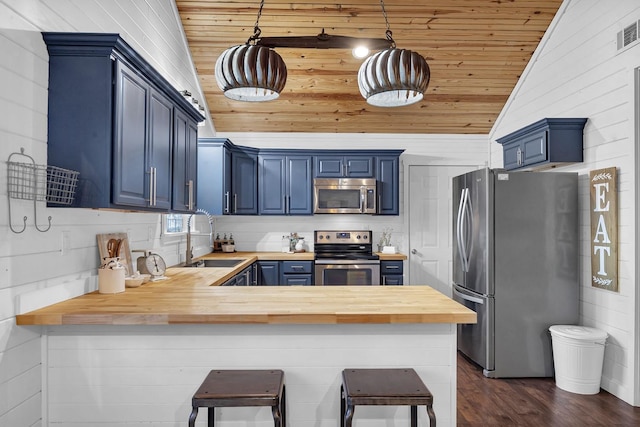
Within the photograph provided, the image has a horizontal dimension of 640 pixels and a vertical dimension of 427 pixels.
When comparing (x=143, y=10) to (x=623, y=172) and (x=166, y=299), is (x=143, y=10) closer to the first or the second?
(x=166, y=299)

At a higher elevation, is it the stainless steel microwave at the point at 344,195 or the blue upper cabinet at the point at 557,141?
the blue upper cabinet at the point at 557,141

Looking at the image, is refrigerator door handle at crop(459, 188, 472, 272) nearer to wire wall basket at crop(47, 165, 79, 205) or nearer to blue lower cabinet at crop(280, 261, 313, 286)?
blue lower cabinet at crop(280, 261, 313, 286)

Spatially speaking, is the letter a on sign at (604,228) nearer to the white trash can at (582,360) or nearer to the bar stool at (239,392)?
the white trash can at (582,360)

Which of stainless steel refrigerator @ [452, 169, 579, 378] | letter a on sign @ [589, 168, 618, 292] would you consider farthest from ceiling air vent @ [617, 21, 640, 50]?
stainless steel refrigerator @ [452, 169, 579, 378]

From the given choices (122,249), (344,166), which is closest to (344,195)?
(344,166)

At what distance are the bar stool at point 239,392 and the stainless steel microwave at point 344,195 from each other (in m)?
3.49

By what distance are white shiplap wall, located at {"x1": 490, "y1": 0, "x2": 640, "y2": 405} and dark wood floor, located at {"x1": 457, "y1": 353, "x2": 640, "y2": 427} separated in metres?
0.24

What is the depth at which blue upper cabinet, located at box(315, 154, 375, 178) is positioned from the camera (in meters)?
5.29

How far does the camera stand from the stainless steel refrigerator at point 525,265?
3609mm

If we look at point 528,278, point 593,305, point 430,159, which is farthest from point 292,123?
point 593,305

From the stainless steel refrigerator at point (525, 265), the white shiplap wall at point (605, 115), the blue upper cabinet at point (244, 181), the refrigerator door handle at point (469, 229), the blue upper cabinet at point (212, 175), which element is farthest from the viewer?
the blue upper cabinet at point (244, 181)

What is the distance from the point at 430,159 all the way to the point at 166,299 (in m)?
4.29

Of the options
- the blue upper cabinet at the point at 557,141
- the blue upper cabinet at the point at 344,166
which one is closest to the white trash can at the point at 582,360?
the blue upper cabinet at the point at 557,141

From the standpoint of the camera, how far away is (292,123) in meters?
5.45
